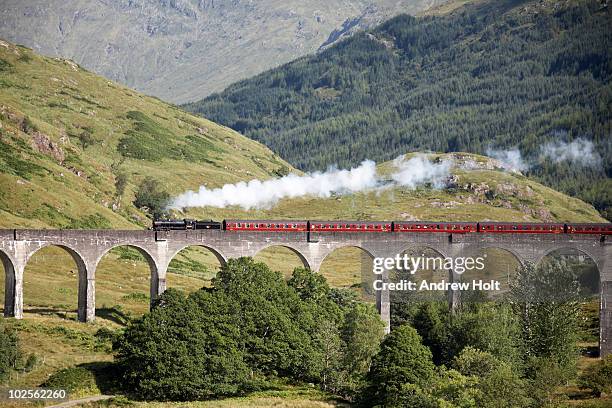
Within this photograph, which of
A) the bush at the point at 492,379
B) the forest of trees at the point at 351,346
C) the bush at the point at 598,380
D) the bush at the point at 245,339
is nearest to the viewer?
the bush at the point at 492,379

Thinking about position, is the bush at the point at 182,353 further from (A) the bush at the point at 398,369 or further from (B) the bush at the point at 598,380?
(B) the bush at the point at 598,380

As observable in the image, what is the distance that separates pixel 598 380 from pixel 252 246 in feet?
123

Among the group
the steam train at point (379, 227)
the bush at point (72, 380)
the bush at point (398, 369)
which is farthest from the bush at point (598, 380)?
the bush at point (72, 380)

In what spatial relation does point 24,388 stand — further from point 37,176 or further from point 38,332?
point 37,176

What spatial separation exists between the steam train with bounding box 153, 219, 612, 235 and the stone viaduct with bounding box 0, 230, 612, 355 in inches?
27.5

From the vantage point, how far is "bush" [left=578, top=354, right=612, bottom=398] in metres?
90.0

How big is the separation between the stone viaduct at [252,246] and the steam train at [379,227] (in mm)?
698

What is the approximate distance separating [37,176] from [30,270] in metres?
32.2

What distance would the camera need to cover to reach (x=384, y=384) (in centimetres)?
7875

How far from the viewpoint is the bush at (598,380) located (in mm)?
90000

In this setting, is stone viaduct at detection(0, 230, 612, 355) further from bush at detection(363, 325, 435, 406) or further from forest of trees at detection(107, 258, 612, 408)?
bush at detection(363, 325, 435, 406)

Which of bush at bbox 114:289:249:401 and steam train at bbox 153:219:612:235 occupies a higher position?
steam train at bbox 153:219:612:235

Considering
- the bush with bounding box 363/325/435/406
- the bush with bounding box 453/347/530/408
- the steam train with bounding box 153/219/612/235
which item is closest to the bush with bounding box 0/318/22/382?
the steam train with bounding box 153/219/612/235

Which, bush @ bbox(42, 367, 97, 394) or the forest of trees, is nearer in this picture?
the forest of trees
